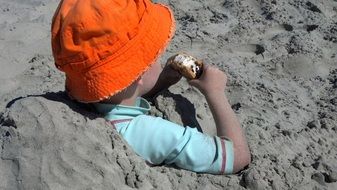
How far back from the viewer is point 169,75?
2.72m

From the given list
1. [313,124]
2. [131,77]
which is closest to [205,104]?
[313,124]

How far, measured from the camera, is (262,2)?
381cm

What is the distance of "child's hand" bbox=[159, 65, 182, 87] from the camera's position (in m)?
2.71

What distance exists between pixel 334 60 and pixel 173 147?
53.6 inches

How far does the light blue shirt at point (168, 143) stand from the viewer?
2289mm

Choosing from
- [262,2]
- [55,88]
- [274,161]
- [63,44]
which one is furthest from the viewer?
[262,2]

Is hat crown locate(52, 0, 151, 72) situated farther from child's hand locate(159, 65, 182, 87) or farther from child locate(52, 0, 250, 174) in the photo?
child's hand locate(159, 65, 182, 87)

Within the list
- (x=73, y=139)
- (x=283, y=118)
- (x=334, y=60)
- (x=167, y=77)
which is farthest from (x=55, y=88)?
(x=334, y=60)

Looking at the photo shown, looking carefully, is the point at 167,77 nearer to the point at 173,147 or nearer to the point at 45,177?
the point at 173,147

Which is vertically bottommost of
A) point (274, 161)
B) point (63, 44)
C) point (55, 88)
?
point (55, 88)

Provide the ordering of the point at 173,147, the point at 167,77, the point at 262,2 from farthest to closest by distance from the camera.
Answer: the point at 262,2
the point at 167,77
the point at 173,147

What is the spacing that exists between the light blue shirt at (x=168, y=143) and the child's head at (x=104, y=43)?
8.2 inches

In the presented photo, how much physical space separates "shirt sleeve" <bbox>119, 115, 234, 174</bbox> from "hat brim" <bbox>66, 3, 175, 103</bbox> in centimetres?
25

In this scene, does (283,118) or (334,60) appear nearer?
(283,118)
